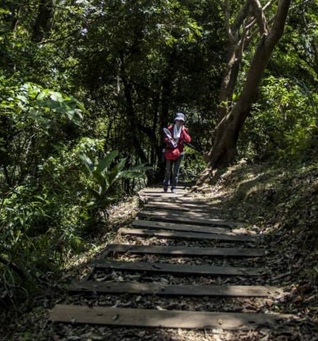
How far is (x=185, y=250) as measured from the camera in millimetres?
5141

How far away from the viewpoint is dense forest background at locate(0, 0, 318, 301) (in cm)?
493

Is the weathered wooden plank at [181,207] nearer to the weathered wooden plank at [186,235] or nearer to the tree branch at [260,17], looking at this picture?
the weathered wooden plank at [186,235]

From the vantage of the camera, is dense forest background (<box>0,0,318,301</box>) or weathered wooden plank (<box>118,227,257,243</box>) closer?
dense forest background (<box>0,0,318,301</box>)

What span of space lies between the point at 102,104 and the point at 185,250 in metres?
12.0

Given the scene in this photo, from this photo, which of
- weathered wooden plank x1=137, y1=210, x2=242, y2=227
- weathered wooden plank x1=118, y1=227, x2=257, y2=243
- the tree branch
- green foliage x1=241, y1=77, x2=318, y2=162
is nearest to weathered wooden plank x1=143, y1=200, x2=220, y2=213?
weathered wooden plank x1=137, y1=210, x2=242, y2=227

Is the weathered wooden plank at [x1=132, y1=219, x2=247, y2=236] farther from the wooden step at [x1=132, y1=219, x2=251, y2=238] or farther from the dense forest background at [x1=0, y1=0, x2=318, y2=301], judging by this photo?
the dense forest background at [x1=0, y1=0, x2=318, y2=301]

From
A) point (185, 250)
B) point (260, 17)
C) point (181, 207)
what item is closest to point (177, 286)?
point (185, 250)

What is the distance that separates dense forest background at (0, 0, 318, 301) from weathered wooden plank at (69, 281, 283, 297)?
2.47ft

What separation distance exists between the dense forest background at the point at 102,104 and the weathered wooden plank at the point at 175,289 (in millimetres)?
751

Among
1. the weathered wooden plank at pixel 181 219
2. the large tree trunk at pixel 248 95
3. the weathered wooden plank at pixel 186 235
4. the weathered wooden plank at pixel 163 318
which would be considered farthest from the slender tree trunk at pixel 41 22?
the weathered wooden plank at pixel 163 318

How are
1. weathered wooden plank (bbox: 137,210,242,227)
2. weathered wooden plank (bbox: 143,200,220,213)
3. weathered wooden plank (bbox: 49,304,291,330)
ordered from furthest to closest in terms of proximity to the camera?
weathered wooden plank (bbox: 143,200,220,213), weathered wooden plank (bbox: 137,210,242,227), weathered wooden plank (bbox: 49,304,291,330)

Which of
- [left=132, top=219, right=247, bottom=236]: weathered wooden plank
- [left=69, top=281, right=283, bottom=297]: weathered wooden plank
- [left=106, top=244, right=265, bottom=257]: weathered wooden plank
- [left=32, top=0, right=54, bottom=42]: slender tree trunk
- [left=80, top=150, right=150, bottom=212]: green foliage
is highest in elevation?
[left=32, top=0, right=54, bottom=42]: slender tree trunk

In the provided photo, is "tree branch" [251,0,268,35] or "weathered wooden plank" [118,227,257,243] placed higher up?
"tree branch" [251,0,268,35]

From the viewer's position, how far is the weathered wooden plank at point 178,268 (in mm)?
4472
